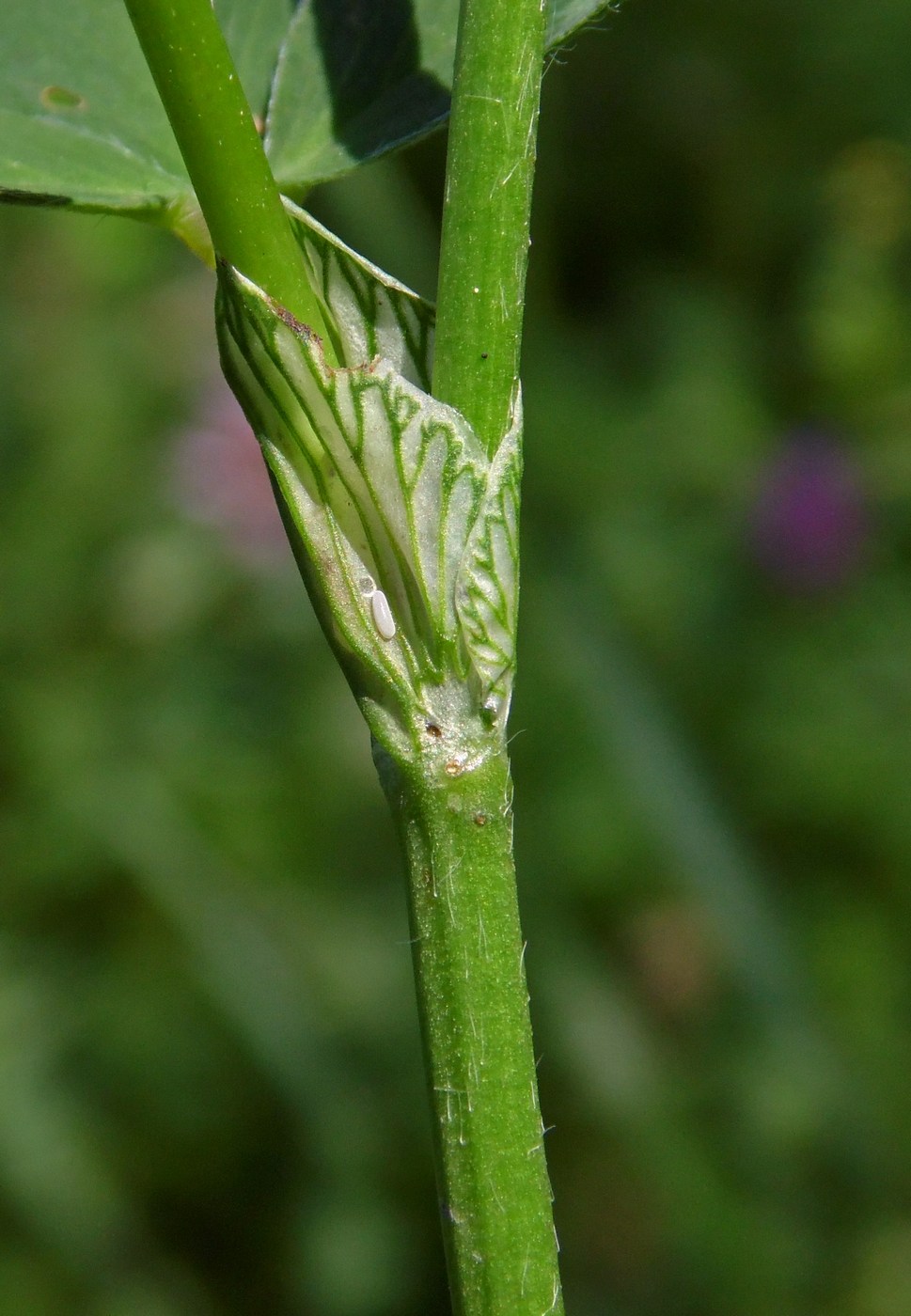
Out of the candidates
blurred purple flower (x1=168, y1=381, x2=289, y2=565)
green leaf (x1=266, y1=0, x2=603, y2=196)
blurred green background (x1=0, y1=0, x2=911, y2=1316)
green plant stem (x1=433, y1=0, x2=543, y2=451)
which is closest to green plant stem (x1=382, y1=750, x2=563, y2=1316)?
green plant stem (x1=433, y1=0, x2=543, y2=451)

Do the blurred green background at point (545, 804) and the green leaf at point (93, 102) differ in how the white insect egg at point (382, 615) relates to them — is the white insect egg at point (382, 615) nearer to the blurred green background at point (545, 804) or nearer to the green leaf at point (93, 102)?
the green leaf at point (93, 102)

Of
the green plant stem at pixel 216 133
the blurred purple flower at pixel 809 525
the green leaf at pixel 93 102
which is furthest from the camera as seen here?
the blurred purple flower at pixel 809 525

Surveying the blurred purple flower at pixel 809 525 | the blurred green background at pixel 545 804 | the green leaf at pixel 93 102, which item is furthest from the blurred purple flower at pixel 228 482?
the green leaf at pixel 93 102

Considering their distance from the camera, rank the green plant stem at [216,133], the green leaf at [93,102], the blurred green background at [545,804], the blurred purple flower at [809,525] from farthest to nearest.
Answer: the blurred purple flower at [809,525] → the blurred green background at [545,804] → the green leaf at [93,102] → the green plant stem at [216,133]

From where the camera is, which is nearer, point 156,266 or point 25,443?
point 25,443

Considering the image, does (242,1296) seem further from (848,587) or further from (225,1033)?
(848,587)

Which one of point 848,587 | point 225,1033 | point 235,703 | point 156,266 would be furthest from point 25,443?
point 848,587
